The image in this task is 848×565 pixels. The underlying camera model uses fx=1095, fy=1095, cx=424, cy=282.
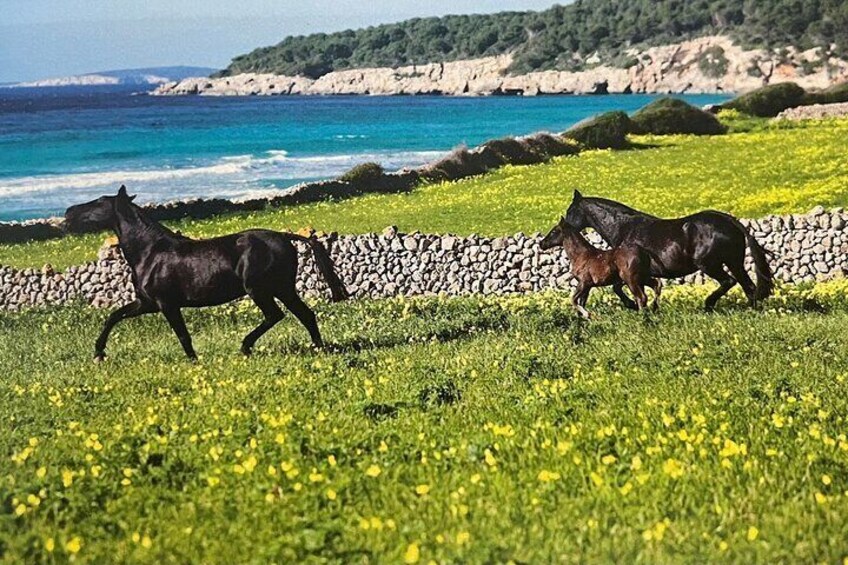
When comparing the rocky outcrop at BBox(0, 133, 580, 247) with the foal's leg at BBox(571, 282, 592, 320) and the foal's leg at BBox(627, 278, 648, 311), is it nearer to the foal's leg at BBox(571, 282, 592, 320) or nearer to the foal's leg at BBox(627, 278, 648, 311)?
the foal's leg at BBox(571, 282, 592, 320)

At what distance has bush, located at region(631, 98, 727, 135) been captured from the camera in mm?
55844

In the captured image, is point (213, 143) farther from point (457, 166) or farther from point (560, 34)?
point (560, 34)

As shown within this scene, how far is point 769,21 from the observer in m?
127

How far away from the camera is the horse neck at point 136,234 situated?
1486 cm

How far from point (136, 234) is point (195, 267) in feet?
3.33

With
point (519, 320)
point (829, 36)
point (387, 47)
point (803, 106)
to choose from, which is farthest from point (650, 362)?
point (387, 47)

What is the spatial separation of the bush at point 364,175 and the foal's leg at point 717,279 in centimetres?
2370

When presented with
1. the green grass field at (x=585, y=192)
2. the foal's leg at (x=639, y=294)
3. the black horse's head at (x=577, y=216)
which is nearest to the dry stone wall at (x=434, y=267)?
the green grass field at (x=585, y=192)

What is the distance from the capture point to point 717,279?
56.3ft

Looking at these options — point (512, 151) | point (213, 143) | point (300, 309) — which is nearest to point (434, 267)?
point (300, 309)

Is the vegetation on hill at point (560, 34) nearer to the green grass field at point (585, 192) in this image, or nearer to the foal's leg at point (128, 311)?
the green grass field at point (585, 192)

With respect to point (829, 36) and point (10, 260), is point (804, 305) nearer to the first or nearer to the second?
point (10, 260)

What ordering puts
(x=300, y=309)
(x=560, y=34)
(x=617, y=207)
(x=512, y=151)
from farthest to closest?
(x=560, y=34) < (x=512, y=151) < (x=617, y=207) < (x=300, y=309)

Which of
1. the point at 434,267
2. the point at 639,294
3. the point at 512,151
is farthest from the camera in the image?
the point at 512,151
